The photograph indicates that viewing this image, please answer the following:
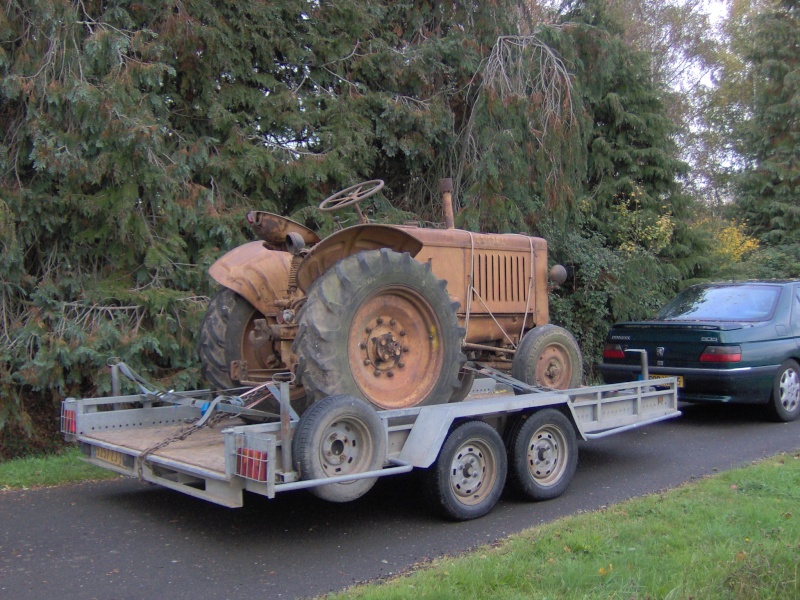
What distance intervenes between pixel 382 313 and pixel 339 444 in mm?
1300

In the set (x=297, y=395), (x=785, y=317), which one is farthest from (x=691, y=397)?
(x=297, y=395)

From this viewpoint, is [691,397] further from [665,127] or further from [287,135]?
[665,127]

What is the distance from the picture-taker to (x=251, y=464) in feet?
14.6

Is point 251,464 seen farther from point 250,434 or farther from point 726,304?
point 726,304

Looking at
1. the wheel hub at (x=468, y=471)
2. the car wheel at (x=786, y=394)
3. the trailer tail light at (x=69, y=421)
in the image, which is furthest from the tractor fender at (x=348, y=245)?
the car wheel at (x=786, y=394)

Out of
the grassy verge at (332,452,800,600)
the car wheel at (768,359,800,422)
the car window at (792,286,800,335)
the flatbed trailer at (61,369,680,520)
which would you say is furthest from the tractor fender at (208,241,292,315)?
the car window at (792,286,800,335)

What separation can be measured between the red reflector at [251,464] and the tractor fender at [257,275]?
228cm

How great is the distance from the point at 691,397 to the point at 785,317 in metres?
1.79

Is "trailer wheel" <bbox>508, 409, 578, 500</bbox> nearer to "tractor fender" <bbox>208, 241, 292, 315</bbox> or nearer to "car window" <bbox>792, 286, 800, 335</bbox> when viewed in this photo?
"tractor fender" <bbox>208, 241, 292, 315</bbox>

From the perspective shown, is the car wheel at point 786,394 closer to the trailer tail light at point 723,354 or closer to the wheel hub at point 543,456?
the trailer tail light at point 723,354

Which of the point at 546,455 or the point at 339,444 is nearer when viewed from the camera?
the point at 339,444

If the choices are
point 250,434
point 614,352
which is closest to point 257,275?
point 250,434

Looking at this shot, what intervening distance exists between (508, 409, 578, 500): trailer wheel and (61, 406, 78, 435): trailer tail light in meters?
3.48

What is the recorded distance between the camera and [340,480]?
4.70m
